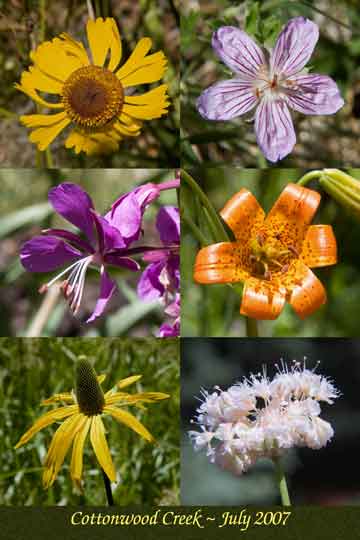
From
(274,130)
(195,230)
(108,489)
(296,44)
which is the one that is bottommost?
(108,489)

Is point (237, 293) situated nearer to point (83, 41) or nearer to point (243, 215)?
point (243, 215)

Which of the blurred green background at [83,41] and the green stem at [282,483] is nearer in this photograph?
the green stem at [282,483]

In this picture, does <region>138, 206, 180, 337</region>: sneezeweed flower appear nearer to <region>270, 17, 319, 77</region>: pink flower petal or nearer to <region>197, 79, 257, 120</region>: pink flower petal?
<region>197, 79, 257, 120</region>: pink flower petal

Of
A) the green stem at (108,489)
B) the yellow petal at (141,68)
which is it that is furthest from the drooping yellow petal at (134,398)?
the yellow petal at (141,68)

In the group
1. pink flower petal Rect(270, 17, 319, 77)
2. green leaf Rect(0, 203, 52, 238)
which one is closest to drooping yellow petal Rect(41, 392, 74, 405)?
green leaf Rect(0, 203, 52, 238)

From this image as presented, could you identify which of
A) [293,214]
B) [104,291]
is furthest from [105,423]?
[293,214]

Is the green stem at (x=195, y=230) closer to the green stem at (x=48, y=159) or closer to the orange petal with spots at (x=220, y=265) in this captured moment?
the orange petal with spots at (x=220, y=265)
